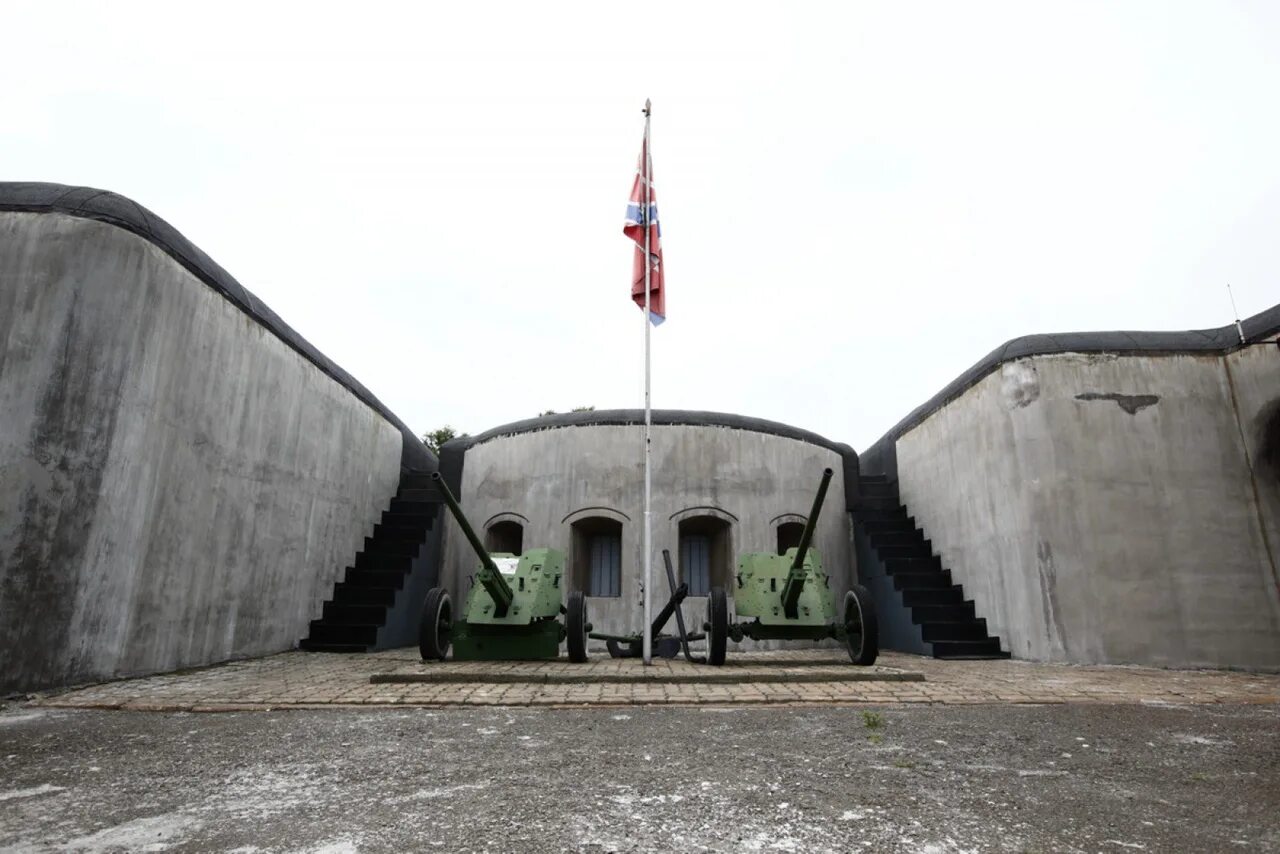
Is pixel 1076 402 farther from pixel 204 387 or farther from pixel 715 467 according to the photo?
pixel 204 387

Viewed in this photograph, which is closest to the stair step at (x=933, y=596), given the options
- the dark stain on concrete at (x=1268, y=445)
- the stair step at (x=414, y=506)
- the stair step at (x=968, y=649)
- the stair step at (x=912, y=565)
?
the stair step at (x=912, y=565)

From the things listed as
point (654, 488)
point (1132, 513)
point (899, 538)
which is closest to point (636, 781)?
point (1132, 513)

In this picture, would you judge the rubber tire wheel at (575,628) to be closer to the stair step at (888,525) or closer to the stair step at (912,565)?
the stair step at (912,565)

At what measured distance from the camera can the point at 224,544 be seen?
7.46 m

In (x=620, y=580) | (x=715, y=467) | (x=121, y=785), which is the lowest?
(x=121, y=785)

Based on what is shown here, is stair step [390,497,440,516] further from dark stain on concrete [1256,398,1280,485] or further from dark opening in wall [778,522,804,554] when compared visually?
dark stain on concrete [1256,398,1280,485]

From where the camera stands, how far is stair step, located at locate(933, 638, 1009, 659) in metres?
8.74

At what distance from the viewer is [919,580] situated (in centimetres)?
1023

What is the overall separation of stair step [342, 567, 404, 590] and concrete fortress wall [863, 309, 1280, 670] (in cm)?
838

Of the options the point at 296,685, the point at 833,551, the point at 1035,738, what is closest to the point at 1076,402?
the point at 833,551

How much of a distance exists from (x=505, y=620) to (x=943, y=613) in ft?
19.7

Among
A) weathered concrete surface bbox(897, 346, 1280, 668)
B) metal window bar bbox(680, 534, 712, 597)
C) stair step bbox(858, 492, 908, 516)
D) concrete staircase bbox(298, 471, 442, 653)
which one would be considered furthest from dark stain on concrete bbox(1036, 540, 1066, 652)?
concrete staircase bbox(298, 471, 442, 653)

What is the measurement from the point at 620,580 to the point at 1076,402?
6.78 metres

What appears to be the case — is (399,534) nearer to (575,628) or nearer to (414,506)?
(414,506)
